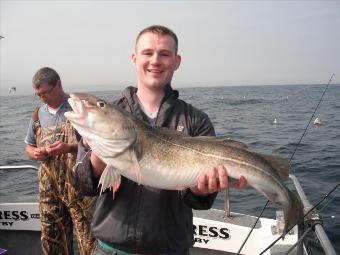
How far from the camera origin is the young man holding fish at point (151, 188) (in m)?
3.02

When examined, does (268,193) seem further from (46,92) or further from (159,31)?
(46,92)

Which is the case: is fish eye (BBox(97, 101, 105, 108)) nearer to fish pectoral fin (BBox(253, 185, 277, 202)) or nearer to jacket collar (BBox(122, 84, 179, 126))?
jacket collar (BBox(122, 84, 179, 126))

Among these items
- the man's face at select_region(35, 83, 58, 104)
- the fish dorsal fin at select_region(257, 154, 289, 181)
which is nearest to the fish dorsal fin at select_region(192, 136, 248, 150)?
the fish dorsal fin at select_region(257, 154, 289, 181)

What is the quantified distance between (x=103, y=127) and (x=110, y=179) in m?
0.44

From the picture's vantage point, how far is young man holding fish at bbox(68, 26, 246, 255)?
3.02 meters

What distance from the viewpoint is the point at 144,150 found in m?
3.04

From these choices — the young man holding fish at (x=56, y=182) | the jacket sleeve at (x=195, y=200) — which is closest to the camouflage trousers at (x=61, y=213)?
the young man holding fish at (x=56, y=182)

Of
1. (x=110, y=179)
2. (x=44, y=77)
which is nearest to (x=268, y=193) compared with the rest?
(x=110, y=179)

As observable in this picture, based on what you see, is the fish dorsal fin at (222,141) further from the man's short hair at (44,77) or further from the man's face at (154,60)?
the man's short hair at (44,77)

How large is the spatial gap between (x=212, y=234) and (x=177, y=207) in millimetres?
2731

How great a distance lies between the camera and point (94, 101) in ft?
9.89

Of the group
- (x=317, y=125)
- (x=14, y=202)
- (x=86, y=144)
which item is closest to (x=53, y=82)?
(x=86, y=144)

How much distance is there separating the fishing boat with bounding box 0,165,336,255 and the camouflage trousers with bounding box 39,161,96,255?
84 cm

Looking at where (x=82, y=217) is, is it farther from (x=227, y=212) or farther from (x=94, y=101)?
(x=94, y=101)
